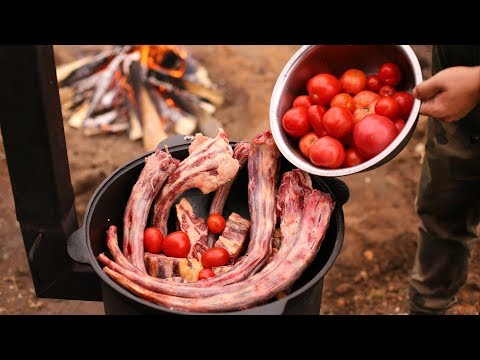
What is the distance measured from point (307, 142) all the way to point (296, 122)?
0.10m

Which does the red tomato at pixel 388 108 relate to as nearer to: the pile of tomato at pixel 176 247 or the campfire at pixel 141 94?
the pile of tomato at pixel 176 247

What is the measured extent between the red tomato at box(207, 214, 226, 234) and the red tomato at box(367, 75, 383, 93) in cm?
95

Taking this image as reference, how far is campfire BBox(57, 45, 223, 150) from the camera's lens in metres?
5.07

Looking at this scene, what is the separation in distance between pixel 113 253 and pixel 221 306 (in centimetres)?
58

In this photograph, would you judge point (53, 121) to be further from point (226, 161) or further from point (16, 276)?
point (16, 276)

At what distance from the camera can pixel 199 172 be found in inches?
114

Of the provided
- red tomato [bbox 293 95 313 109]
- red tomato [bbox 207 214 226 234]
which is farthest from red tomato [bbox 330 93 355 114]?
red tomato [bbox 207 214 226 234]

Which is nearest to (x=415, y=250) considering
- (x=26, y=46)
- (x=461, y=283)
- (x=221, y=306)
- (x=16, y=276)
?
(x=461, y=283)

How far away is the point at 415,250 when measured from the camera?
14.5ft

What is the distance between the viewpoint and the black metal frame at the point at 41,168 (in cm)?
240

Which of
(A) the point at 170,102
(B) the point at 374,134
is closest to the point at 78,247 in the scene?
(B) the point at 374,134

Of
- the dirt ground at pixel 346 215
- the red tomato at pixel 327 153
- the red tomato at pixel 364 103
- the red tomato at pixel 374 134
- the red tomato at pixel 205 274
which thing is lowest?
the dirt ground at pixel 346 215

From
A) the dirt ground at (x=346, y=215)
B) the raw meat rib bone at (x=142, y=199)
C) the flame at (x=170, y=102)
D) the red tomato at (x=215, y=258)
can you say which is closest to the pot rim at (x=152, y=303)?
the raw meat rib bone at (x=142, y=199)

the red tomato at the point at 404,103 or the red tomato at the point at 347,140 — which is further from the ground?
the red tomato at the point at 404,103
